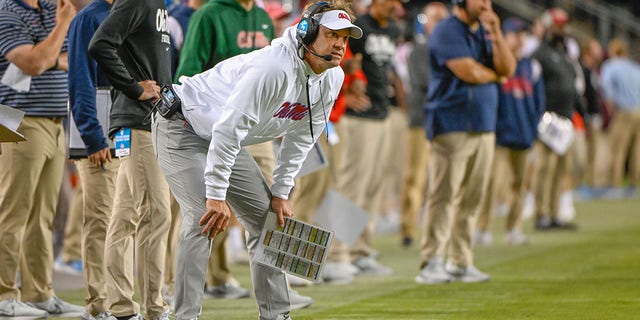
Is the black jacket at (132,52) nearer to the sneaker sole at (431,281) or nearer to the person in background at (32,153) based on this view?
the person in background at (32,153)

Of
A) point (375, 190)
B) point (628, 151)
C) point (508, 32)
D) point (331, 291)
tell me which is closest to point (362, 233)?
point (375, 190)

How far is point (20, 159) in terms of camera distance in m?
6.93

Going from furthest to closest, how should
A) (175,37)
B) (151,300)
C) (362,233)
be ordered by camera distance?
1. (362,233)
2. (175,37)
3. (151,300)

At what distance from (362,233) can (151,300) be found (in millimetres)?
4022

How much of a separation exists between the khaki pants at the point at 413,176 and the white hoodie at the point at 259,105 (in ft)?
21.0

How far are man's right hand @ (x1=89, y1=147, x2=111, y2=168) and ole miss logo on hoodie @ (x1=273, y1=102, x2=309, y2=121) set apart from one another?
131 centimetres

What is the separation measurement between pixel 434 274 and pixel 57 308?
303 centimetres

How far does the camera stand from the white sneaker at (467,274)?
8898mm

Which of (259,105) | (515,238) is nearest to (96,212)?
(259,105)

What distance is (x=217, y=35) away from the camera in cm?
743

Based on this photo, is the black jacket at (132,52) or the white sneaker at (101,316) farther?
the white sneaker at (101,316)

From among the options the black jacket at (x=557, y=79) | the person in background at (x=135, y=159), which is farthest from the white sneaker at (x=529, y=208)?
the person in background at (x=135, y=159)

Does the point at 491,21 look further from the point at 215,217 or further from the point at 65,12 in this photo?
the point at 215,217

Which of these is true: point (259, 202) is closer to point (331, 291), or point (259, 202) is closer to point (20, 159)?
point (20, 159)
